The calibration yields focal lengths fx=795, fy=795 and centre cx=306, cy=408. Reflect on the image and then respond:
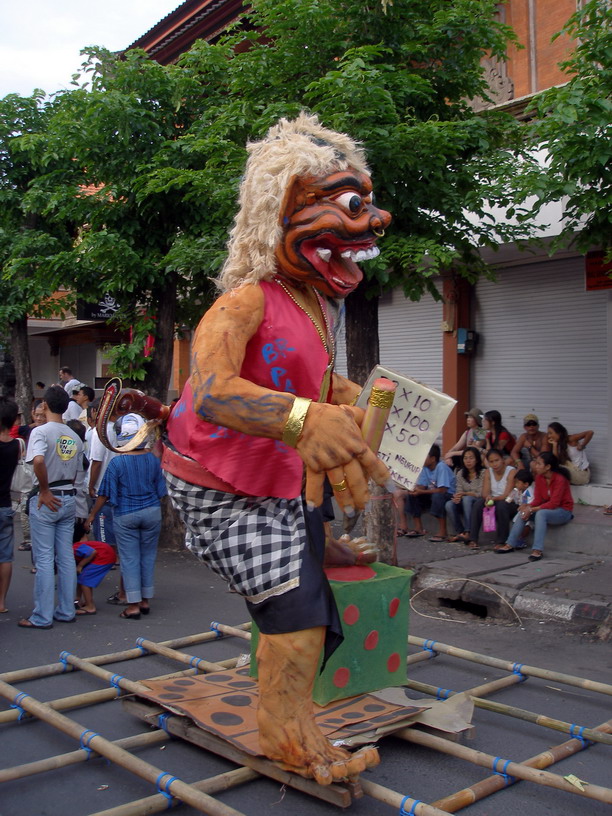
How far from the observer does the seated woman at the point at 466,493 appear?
8625 mm

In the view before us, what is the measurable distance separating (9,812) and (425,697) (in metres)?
2.02

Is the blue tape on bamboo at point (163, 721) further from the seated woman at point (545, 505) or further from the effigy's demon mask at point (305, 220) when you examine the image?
the seated woman at point (545, 505)

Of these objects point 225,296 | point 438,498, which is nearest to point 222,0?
point 438,498

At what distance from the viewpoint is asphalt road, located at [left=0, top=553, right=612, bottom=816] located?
3029 mm

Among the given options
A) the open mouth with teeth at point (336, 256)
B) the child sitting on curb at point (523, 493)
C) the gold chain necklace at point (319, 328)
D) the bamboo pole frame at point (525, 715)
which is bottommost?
the bamboo pole frame at point (525, 715)

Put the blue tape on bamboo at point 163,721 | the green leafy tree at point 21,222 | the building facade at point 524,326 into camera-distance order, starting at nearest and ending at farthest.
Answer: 1. the blue tape on bamboo at point 163,721
2. the building facade at point 524,326
3. the green leafy tree at point 21,222

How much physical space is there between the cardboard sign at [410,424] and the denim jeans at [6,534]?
3.91 meters

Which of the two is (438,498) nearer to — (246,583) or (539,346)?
(539,346)

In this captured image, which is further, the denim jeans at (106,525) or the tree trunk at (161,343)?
the tree trunk at (161,343)

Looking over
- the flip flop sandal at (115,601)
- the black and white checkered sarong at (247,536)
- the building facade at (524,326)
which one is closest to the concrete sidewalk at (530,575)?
the building facade at (524,326)

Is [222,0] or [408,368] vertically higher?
[222,0]

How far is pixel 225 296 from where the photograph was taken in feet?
9.51

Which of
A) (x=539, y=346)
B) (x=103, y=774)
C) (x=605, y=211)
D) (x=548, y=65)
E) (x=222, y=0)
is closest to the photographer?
(x=103, y=774)

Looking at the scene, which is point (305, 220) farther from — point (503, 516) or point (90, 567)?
point (503, 516)
